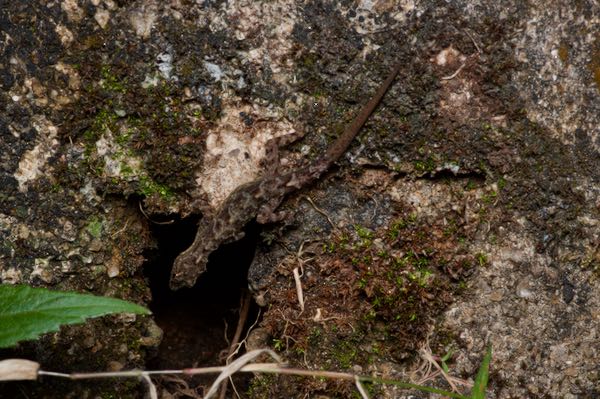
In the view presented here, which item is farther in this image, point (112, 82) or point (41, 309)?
point (112, 82)

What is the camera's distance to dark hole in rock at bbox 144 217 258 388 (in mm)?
3971

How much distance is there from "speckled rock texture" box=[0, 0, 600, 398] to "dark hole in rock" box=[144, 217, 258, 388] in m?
0.66

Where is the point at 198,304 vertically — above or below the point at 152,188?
below

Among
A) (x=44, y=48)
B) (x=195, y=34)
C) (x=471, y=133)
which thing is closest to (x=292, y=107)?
(x=195, y=34)

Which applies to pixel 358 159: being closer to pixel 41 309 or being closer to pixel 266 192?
pixel 266 192

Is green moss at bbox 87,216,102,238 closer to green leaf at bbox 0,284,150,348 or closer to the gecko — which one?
the gecko

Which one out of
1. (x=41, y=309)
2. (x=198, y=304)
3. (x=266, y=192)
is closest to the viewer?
(x=41, y=309)

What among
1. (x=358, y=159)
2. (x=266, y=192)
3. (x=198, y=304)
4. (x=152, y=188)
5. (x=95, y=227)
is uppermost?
(x=358, y=159)

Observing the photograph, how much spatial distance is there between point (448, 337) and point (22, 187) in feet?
6.51

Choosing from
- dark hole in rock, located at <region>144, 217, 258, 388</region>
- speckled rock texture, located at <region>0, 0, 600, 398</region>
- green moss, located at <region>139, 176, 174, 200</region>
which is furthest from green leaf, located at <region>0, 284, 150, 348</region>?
dark hole in rock, located at <region>144, 217, 258, 388</region>

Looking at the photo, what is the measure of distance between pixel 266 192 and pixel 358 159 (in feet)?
1.43

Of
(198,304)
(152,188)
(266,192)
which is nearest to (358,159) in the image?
(266,192)

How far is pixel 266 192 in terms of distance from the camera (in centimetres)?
326

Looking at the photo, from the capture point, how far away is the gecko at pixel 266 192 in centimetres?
322
